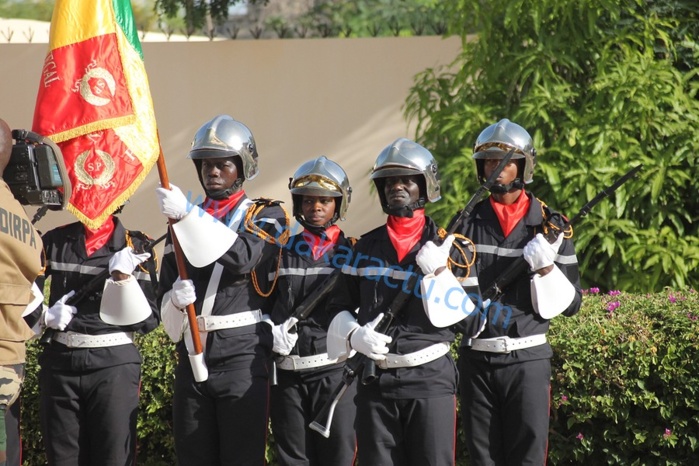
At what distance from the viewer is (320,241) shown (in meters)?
5.96

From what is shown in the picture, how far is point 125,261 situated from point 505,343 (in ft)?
6.77

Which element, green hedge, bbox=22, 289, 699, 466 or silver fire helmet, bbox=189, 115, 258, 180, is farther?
green hedge, bbox=22, 289, 699, 466

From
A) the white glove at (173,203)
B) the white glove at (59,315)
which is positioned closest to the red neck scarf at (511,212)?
the white glove at (173,203)

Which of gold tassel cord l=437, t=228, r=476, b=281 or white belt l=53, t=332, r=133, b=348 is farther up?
gold tassel cord l=437, t=228, r=476, b=281

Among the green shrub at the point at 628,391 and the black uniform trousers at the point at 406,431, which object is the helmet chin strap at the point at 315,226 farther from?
the green shrub at the point at 628,391

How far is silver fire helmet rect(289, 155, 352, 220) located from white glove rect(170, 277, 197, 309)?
2.49 ft

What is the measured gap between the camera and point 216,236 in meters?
5.52

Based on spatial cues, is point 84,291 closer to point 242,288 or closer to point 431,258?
point 242,288

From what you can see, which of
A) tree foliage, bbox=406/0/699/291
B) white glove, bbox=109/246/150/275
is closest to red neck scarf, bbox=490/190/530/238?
white glove, bbox=109/246/150/275

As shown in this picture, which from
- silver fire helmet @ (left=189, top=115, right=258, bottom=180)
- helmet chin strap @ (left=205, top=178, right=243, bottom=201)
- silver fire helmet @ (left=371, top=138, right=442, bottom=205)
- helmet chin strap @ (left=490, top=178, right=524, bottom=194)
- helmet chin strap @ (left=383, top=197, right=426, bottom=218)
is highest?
silver fire helmet @ (left=189, top=115, right=258, bottom=180)

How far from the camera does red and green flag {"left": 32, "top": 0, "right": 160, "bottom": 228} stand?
575cm

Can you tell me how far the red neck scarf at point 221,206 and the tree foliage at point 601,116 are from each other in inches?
118

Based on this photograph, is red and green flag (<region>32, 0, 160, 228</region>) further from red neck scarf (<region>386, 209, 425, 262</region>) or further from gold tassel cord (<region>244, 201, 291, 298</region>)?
red neck scarf (<region>386, 209, 425, 262</region>)

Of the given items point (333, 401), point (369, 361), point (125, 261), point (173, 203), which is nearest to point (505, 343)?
point (369, 361)
